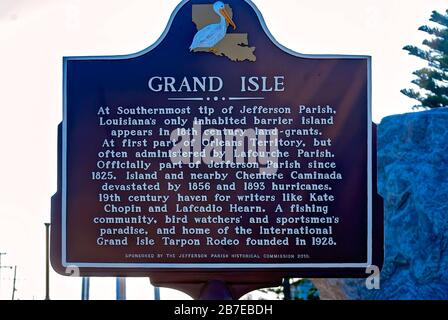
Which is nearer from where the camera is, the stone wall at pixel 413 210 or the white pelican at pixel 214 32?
the white pelican at pixel 214 32

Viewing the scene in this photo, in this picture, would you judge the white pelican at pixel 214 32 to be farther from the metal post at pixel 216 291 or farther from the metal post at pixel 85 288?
the metal post at pixel 85 288

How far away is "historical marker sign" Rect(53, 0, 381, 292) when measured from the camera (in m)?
9.03

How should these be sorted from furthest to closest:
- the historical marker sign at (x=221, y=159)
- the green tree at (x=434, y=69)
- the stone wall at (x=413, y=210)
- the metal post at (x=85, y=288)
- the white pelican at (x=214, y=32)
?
the green tree at (x=434, y=69) < the metal post at (x=85, y=288) < the stone wall at (x=413, y=210) < the white pelican at (x=214, y=32) < the historical marker sign at (x=221, y=159)

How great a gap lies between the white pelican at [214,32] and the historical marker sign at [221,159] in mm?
12

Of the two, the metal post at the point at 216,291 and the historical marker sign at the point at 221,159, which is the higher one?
the historical marker sign at the point at 221,159

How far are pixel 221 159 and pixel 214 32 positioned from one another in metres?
1.13

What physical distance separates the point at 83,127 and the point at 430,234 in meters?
6.90

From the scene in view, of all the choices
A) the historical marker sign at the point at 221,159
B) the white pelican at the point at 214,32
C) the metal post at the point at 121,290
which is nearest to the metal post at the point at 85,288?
the metal post at the point at 121,290

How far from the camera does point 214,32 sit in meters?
9.20

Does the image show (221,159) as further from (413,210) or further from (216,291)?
(413,210)

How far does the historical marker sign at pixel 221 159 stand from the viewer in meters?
9.03

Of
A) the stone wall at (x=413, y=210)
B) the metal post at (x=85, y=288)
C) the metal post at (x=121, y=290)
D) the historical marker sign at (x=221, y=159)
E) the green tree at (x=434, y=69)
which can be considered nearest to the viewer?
the historical marker sign at (x=221, y=159)

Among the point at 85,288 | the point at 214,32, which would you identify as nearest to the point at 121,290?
the point at 85,288
